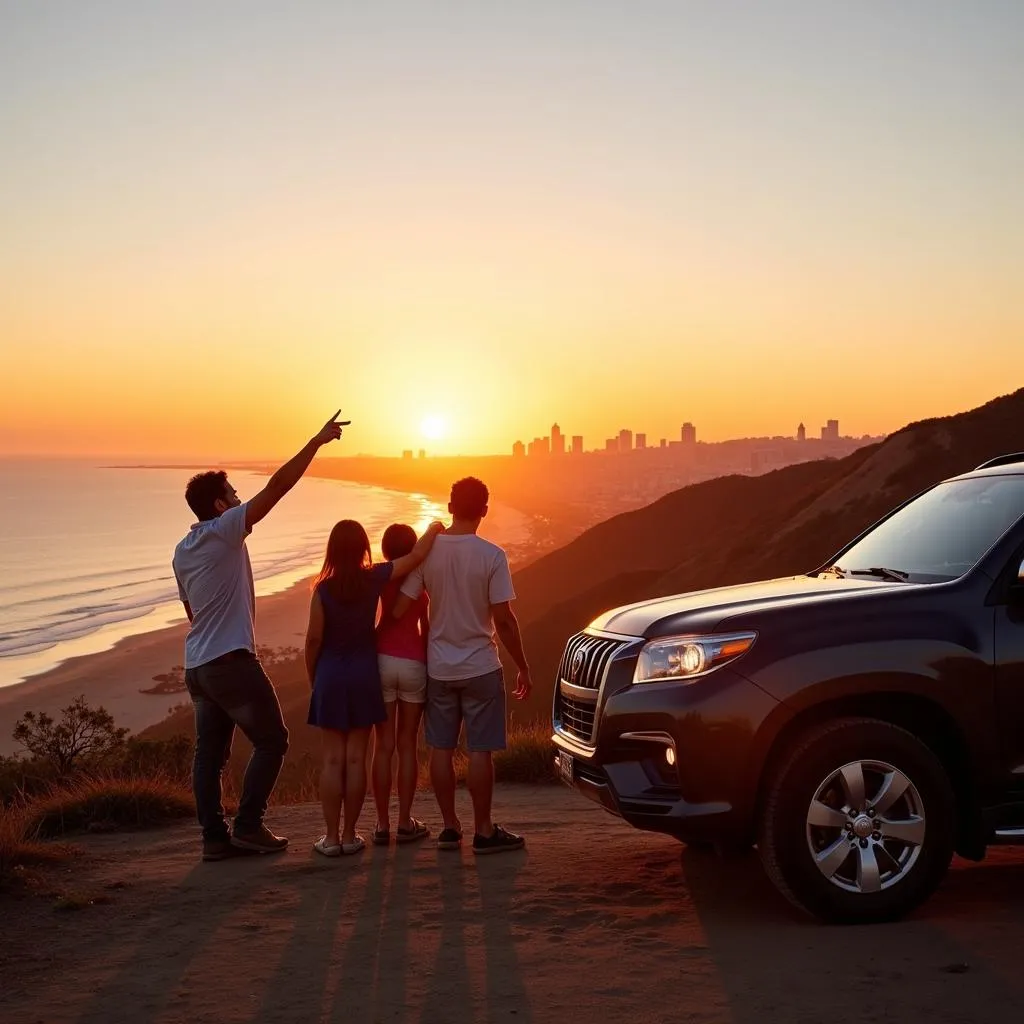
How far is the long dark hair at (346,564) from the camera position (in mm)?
7188

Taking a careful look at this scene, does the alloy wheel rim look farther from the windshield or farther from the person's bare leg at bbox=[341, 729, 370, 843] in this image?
the person's bare leg at bbox=[341, 729, 370, 843]

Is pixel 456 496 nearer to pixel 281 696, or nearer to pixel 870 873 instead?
pixel 870 873

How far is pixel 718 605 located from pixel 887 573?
36.1 inches

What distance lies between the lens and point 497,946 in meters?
5.39

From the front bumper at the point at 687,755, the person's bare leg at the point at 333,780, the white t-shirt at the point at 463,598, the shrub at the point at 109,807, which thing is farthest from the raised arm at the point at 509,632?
the shrub at the point at 109,807

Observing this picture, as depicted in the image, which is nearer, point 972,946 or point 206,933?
point 972,946

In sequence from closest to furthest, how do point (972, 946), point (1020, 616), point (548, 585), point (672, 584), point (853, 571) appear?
point (972, 946) < point (1020, 616) < point (853, 571) < point (672, 584) < point (548, 585)

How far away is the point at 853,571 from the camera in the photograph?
256 inches

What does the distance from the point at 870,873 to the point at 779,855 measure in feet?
1.41

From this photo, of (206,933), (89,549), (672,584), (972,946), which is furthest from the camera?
(89,549)

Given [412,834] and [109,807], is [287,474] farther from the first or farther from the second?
[109,807]

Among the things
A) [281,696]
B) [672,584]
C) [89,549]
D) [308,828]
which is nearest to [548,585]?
[672,584]

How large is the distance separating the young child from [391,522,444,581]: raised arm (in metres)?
Result: 0.08

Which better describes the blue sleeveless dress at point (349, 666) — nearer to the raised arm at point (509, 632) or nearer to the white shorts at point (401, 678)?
the white shorts at point (401, 678)
